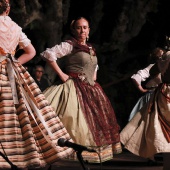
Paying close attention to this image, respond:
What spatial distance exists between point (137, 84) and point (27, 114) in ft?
12.5

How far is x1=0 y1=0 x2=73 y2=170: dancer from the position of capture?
473cm

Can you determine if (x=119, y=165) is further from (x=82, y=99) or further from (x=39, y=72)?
(x=39, y=72)

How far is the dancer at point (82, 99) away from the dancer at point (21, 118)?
3.71 feet

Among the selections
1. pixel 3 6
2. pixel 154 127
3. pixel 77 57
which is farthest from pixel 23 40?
pixel 154 127

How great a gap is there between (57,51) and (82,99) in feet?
1.81

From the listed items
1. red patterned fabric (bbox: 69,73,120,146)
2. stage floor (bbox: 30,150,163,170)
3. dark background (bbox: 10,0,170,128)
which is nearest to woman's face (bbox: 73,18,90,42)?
red patterned fabric (bbox: 69,73,120,146)

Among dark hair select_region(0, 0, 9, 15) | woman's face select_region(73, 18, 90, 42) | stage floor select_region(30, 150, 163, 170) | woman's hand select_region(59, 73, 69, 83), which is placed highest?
dark hair select_region(0, 0, 9, 15)

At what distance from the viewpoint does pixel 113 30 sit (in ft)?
43.7

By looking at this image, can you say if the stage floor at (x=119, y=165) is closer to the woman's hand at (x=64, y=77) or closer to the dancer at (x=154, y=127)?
the dancer at (x=154, y=127)

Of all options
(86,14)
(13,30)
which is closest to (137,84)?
(13,30)

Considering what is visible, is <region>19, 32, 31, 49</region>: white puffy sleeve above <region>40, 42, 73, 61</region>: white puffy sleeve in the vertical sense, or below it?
above

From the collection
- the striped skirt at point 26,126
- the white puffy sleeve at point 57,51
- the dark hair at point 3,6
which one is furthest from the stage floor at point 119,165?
the dark hair at point 3,6

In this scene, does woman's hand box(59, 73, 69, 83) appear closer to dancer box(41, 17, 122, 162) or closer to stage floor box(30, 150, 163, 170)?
dancer box(41, 17, 122, 162)

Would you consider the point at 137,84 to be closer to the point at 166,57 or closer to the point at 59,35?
the point at 166,57
